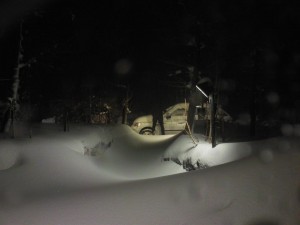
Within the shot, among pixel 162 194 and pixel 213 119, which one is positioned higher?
pixel 213 119

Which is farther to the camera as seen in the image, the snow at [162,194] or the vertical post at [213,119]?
the vertical post at [213,119]

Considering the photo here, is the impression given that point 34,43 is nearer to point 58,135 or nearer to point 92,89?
point 58,135

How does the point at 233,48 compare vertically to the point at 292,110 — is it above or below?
above

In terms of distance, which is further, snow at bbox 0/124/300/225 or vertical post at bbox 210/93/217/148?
vertical post at bbox 210/93/217/148

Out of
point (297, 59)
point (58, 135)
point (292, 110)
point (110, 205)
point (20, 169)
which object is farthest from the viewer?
point (292, 110)

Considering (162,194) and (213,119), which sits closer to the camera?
(162,194)

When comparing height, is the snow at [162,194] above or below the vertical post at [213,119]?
below

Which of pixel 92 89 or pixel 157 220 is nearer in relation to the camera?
pixel 157 220

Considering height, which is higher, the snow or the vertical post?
the vertical post

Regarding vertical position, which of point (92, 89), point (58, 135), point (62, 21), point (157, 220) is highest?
point (62, 21)

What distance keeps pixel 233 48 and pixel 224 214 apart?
12913 mm

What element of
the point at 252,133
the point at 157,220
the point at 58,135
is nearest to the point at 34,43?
the point at 58,135

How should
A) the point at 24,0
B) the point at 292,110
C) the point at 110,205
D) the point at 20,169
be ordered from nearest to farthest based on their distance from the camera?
the point at 110,205, the point at 20,169, the point at 24,0, the point at 292,110

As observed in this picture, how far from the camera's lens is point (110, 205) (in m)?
5.65
